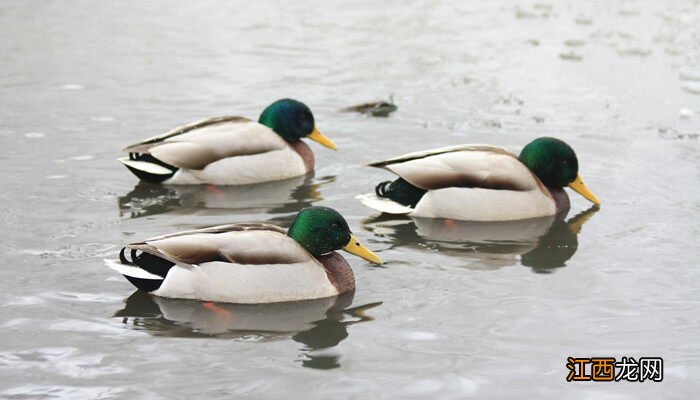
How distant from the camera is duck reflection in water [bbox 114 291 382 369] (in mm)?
6477

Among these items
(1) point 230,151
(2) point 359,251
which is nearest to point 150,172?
(1) point 230,151

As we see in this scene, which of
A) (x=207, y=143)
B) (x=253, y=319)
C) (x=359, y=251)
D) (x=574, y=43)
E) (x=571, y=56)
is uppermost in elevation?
(x=574, y=43)

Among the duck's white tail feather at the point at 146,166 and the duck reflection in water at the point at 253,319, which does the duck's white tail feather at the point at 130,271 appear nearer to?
the duck reflection in water at the point at 253,319

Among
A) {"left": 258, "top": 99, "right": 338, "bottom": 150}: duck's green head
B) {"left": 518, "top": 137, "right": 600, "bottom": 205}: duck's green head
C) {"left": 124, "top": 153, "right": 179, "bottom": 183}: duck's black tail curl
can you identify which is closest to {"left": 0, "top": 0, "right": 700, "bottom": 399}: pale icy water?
{"left": 124, "top": 153, "right": 179, "bottom": 183}: duck's black tail curl

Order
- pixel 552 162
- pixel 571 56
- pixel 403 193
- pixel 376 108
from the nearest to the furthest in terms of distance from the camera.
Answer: pixel 403 193
pixel 552 162
pixel 376 108
pixel 571 56

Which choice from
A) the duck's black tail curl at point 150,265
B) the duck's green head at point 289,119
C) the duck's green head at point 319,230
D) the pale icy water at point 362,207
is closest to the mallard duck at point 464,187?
the pale icy water at point 362,207

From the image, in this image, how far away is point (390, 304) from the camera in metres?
7.00

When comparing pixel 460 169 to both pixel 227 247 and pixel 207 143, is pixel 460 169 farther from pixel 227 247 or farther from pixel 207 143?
pixel 227 247

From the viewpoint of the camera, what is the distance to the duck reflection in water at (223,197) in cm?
927

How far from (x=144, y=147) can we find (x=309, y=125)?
5.49 feet

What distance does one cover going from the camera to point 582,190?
9.48 meters

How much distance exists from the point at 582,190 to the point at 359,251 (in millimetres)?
2833

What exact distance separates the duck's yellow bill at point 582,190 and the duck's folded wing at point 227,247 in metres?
3.30

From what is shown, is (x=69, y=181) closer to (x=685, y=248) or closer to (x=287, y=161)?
(x=287, y=161)
